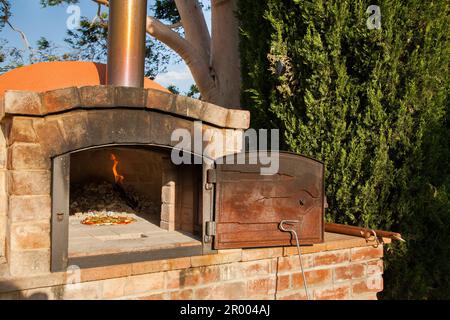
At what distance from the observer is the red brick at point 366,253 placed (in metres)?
3.48

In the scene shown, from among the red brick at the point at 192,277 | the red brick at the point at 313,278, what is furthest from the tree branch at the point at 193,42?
the red brick at the point at 192,277

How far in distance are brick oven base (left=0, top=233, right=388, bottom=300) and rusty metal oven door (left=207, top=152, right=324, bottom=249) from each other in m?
0.10

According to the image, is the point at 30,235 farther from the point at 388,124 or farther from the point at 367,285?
the point at 388,124

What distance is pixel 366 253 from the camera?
3533 mm

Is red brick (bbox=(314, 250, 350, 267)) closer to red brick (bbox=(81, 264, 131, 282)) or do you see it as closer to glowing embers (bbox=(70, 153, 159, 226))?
red brick (bbox=(81, 264, 131, 282))

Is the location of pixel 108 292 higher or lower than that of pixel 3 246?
lower

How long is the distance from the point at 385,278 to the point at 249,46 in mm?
2696

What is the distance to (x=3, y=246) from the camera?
249 cm

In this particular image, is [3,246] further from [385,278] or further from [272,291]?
[385,278]

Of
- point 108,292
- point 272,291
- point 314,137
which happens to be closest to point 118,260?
point 108,292

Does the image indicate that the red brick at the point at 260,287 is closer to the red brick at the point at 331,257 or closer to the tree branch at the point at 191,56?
the red brick at the point at 331,257

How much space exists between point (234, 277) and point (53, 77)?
2437mm

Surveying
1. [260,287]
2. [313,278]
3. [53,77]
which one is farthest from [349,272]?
[53,77]
